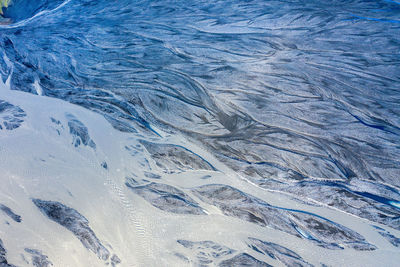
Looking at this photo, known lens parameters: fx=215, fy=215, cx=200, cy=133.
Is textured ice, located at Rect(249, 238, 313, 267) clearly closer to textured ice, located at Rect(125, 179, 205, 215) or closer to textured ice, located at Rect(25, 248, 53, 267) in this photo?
textured ice, located at Rect(125, 179, 205, 215)

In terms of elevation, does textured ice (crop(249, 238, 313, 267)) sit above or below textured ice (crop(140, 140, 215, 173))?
below

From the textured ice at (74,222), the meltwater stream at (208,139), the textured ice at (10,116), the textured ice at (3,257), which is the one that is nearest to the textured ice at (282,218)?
the meltwater stream at (208,139)

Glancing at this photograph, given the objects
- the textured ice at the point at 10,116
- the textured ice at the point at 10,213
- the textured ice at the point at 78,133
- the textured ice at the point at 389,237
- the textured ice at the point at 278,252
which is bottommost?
the textured ice at the point at 278,252

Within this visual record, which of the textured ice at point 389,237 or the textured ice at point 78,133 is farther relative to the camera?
the textured ice at point 78,133

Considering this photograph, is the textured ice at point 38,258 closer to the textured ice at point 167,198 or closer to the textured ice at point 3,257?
the textured ice at point 3,257

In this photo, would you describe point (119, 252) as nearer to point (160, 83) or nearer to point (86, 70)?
point (160, 83)

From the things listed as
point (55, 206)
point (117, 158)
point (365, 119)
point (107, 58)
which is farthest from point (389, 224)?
point (107, 58)

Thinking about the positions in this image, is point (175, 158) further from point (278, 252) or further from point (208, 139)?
point (278, 252)

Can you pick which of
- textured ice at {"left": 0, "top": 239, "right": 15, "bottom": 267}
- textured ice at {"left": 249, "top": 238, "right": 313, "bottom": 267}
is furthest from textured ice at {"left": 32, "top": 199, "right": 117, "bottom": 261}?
textured ice at {"left": 249, "top": 238, "right": 313, "bottom": 267}
